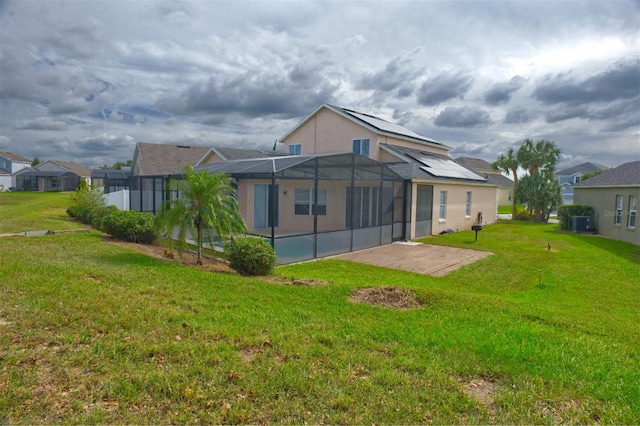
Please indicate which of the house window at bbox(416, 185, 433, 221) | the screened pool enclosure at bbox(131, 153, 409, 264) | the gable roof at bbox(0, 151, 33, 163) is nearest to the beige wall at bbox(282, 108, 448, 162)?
the house window at bbox(416, 185, 433, 221)

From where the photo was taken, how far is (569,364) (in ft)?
15.4

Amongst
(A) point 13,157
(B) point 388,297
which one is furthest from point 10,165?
(B) point 388,297

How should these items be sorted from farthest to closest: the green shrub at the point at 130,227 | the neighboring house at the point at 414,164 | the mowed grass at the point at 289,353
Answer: the neighboring house at the point at 414,164 < the green shrub at the point at 130,227 < the mowed grass at the point at 289,353

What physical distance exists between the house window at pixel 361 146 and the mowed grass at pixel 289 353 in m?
13.5

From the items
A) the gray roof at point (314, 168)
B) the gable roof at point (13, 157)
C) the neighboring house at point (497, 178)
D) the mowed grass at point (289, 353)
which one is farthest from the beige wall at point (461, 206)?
the gable roof at point (13, 157)

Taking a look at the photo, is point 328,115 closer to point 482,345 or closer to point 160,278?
point 160,278

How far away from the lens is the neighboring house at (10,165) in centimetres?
6731

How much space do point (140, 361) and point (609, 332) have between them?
6522 mm

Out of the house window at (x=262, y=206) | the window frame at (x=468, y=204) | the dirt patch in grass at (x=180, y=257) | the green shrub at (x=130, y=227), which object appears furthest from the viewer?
the window frame at (x=468, y=204)

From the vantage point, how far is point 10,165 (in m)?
74.5

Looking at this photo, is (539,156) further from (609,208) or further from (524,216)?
(609,208)

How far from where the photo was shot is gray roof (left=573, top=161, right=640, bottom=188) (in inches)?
723

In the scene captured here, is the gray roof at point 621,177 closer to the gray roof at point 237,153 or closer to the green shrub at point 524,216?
the green shrub at point 524,216

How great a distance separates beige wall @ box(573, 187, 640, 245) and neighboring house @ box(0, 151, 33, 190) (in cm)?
7864
